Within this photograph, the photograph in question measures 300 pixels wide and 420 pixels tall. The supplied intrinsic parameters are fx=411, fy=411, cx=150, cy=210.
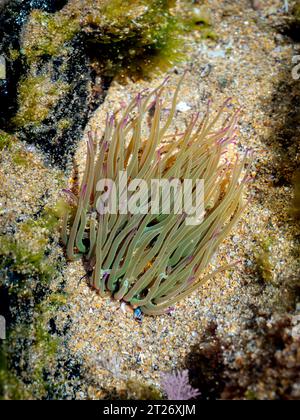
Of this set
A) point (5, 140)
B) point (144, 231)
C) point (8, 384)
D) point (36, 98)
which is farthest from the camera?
point (36, 98)

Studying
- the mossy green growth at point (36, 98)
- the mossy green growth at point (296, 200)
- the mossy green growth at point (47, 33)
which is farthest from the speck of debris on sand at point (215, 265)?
the mossy green growth at point (47, 33)

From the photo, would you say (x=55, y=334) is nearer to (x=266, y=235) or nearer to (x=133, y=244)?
(x=133, y=244)

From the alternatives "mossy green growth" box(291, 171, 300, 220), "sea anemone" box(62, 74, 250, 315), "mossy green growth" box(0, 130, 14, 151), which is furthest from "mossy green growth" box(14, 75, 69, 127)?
"mossy green growth" box(291, 171, 300, 220)

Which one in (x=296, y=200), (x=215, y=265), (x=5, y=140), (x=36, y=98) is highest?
(x=36, y=98)

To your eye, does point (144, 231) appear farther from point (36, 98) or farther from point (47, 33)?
point (47, 33)

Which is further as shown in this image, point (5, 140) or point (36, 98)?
point (36, 98)

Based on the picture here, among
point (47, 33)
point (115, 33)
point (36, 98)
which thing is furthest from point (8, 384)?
point (115, 33)
